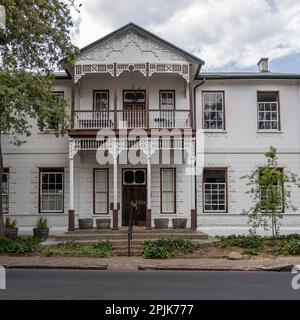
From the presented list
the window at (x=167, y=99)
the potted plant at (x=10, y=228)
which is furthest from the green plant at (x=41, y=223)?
the window at (x=167, y=99)

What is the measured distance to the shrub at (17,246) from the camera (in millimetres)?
14929

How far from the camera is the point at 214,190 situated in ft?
67.0

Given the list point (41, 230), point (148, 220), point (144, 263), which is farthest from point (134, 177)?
point (144, 263)

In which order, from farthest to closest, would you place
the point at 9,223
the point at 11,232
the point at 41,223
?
the point at 9,223, the point at 41,223, the point at 11,232

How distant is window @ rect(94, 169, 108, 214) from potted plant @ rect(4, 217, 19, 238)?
11.5ft

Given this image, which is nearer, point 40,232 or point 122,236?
point 122,236

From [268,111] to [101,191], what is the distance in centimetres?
850

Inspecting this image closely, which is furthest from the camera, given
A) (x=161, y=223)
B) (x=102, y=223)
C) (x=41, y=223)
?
(x=41, y=223)

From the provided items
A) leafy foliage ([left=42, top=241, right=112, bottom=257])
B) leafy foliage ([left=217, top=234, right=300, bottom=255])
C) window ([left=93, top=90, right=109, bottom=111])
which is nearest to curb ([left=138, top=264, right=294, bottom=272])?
leafy foliage ([left=217, top=234, right=300, bottom=255])

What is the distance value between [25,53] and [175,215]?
9.40m

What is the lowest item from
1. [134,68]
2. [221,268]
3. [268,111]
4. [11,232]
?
[221,268]

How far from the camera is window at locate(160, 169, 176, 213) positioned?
20188 millimetres

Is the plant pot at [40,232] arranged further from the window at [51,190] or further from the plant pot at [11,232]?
the window at [51,190]

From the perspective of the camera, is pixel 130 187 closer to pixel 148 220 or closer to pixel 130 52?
pixel 148 220
